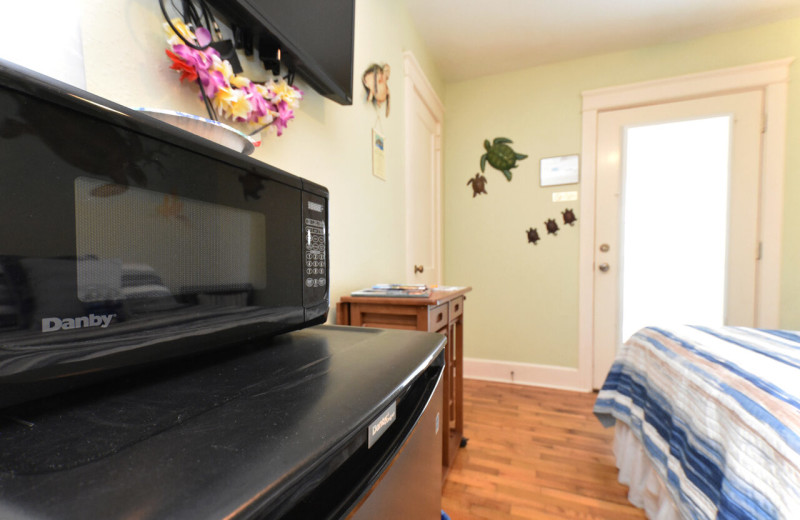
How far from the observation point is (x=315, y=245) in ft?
2.15

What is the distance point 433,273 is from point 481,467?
140 cm

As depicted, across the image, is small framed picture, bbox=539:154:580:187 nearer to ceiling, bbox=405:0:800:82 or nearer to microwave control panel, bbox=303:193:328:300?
ceiling, bbox=405:0:800:82

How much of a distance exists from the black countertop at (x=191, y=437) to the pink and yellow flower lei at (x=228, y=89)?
1.80ft

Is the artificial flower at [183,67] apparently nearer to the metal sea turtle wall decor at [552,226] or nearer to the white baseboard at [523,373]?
the metal sea turtle wall decor at [552,226]

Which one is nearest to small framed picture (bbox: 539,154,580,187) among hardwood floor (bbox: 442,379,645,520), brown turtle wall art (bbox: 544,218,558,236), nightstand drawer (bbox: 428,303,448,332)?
brown turtle wall art (bbox: 544,218,558,236)

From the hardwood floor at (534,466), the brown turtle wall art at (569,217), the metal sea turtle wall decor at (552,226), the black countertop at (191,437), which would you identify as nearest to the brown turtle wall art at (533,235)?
the metal sea turtle wall decor at (552,226)

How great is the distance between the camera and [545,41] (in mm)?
2283

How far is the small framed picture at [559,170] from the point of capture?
8.21 ft

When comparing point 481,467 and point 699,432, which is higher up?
point 699,432

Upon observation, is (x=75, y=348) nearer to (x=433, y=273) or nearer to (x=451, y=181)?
(x=433, y=273)

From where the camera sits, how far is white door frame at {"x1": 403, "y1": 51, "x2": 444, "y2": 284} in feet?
6.57

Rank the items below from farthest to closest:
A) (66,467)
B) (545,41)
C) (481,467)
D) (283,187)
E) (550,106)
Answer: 1. (550,106)
2. (545,41)
3. (481,467)
4. (283,187)
5. (66,467)

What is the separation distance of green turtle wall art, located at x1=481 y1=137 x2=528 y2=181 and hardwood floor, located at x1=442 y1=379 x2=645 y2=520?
5.78ft

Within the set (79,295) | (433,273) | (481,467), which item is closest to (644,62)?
(433,273)
